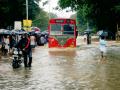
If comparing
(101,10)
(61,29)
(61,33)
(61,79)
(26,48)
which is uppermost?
(101,10)

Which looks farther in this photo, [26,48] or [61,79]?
[26,48]

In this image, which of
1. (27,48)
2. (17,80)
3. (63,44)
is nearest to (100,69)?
(27,48)

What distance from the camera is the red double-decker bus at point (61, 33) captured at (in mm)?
44188

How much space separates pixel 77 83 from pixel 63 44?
2722 cm

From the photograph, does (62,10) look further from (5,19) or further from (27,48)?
(27,48)

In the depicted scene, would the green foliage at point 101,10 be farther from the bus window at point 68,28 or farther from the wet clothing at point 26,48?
the wet clothing at point 26,48

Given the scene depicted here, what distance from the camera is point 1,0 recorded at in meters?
67.8

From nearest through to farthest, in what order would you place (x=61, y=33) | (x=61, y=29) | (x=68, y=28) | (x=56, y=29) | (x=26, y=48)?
1. (x=26, y=48)
2. (x=61, y=33)
3. (x=61, y=29)
4. (x=56, y=29)
5. (x=68, y=28)

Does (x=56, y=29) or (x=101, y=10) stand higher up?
(x=101, y=10)

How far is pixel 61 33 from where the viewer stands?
145 feet

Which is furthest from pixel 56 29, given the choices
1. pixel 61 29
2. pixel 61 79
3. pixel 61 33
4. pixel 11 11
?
pixel 11 11

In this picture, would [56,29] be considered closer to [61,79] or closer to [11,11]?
[61,79]

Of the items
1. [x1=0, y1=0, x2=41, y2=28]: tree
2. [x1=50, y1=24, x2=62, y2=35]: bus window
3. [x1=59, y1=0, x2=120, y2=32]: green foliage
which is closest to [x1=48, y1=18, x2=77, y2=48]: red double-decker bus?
[x1=50, y1=24, x2=62, y2=35]: bus window

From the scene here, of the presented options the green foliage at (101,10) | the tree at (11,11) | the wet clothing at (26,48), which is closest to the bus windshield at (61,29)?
the wet clothing at (26,48)
